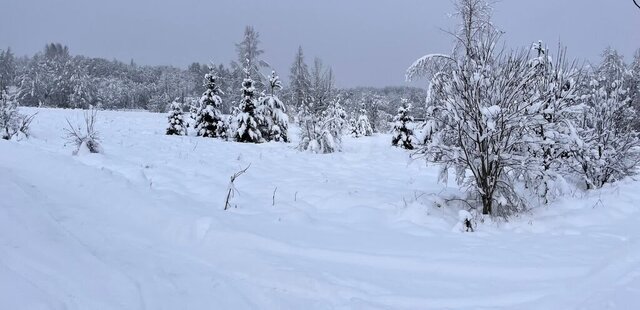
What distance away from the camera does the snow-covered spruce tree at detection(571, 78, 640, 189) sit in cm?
873

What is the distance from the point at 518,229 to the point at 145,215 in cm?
505

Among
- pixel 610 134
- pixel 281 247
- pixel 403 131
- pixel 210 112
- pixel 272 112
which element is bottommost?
pixel 281 247

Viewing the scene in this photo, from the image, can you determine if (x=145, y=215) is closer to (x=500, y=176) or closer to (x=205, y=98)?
(x=500, y=176)

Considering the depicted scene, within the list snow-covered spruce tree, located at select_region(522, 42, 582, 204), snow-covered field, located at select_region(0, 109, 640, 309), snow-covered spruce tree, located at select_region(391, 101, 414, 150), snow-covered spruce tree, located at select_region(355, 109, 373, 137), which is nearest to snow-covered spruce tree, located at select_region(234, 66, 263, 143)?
snow-covered spruce tree, located at select_region(391, 101, 414, 150)

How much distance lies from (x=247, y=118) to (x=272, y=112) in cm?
165

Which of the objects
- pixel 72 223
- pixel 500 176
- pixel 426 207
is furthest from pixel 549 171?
pixel 72 223

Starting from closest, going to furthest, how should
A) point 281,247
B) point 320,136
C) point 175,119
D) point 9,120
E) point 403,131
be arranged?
point 281,247 < point 9,120 < point 320,136 < point 175,119 < point 403,131

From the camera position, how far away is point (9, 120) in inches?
454

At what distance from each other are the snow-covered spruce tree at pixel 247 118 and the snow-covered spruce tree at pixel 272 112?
547 mm

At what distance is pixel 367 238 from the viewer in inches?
197

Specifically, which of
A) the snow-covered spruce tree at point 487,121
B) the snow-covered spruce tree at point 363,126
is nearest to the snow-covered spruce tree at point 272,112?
the snow-covered spruce tree at point 487,121

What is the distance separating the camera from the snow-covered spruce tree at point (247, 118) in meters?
19.7

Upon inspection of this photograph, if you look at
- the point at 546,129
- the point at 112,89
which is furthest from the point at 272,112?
the point at 112,89

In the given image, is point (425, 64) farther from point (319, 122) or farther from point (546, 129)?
point (319, 122)
